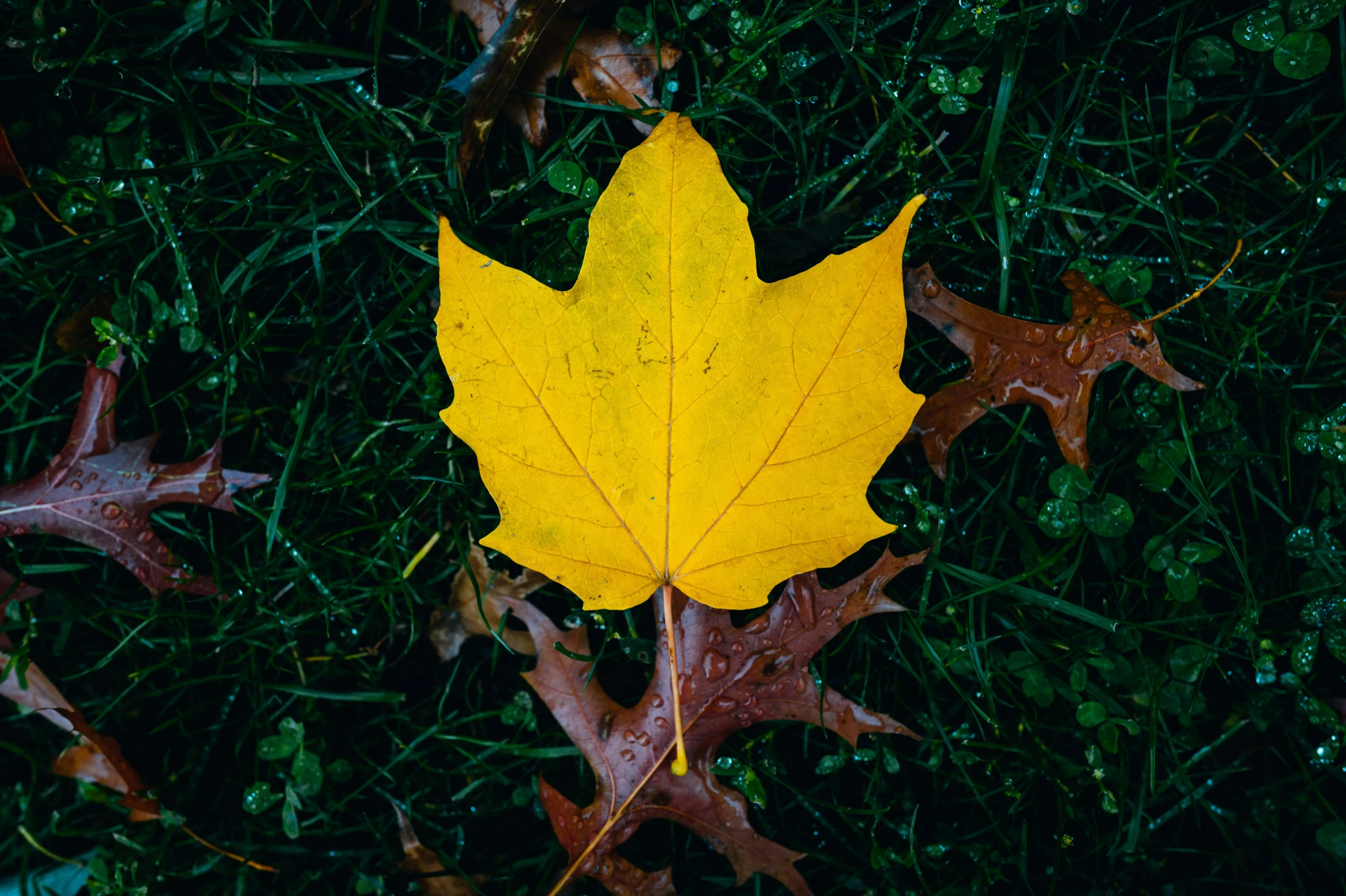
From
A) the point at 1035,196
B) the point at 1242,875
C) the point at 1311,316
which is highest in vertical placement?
the point at 1035,196

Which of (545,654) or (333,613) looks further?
(333,613)

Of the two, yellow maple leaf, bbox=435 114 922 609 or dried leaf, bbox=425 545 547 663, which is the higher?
yellow maple leaf, bbox=435 114 922 609

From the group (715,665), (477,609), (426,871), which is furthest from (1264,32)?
(426,871)

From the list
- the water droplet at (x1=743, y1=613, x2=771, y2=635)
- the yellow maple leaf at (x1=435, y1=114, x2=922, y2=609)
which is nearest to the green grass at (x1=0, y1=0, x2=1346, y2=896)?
the water droplet at (x1=743, y1=613, x2=771, y2=635)

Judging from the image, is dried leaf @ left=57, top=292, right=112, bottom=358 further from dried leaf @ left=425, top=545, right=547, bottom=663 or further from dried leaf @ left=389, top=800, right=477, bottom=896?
dried leaf @ left=389, top=800, right=477, bottom=896

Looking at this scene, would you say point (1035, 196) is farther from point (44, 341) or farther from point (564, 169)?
point (44, 341)

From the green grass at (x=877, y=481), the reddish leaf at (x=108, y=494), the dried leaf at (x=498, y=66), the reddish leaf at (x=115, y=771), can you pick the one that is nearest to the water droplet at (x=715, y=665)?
the green grass at (x=877, y=481)

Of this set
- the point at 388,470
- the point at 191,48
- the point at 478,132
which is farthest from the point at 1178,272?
the point at 191,48

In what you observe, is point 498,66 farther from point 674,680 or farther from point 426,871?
point 426,871
